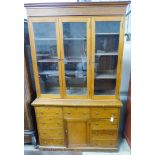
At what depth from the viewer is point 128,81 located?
2402 mm

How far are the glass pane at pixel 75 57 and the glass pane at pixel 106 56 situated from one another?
166 millimetres

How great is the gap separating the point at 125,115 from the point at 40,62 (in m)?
1.57

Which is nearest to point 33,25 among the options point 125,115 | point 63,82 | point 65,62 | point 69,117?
point 65,62

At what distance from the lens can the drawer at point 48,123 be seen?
2090 millimetres

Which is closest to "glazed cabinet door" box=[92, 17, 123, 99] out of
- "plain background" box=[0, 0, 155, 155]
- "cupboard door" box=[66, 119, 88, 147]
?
"cupboard door" box=[66, 119, 88, 147]

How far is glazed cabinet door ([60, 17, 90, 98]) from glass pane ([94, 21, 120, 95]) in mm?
135

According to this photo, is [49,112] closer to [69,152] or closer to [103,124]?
[69,152]

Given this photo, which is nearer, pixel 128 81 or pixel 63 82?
pixel 63 82

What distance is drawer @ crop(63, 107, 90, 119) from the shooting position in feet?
6.61
